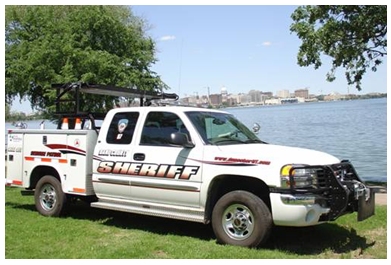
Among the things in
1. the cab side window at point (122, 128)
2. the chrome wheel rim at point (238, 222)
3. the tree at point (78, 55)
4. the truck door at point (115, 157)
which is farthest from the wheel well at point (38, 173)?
the tree at point (78, 55)

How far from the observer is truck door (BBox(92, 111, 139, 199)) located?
736 centimetres

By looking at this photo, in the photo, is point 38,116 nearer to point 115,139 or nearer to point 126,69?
point 126,69

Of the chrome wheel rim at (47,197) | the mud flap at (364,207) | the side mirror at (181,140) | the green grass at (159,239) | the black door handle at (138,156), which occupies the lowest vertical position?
the green grass at (159,239)

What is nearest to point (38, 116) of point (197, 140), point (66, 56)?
point (66, 56)

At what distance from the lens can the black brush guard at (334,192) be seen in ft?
19.6

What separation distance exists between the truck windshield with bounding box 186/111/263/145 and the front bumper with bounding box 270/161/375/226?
4.19 ft

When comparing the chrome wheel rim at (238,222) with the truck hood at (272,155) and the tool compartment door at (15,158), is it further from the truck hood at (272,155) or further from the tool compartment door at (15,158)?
the tool compartment door at (15,158)

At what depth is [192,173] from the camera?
6645 millimetres

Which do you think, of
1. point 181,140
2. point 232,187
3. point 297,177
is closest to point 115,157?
point 181,140

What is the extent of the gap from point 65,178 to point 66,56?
32.3ft

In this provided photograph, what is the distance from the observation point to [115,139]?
762cm

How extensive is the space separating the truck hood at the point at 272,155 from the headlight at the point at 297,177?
0.09 meters

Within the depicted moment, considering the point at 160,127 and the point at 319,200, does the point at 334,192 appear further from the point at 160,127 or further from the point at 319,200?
the point at 160,127

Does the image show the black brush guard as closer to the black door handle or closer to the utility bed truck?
the utility bed truck
